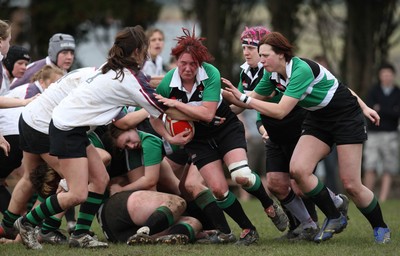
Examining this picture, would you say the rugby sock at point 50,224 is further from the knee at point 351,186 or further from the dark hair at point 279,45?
the knee at point 351,186

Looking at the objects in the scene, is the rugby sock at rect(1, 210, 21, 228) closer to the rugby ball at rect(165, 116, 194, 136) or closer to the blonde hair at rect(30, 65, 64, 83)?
the blonde hair at rect(30, 65, 64, 83)

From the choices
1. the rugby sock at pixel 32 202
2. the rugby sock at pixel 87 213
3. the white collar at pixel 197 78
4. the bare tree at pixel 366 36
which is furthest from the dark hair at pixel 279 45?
the bare tree at pixel 366 36

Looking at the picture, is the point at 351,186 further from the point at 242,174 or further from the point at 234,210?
the point at 234,210

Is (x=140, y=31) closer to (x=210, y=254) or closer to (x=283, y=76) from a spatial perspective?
(x=283, y=76)

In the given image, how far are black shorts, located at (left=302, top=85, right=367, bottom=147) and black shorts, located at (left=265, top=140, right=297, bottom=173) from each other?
0.57m

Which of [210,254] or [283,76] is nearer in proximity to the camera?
[210,254]

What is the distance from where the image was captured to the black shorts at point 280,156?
888 cm

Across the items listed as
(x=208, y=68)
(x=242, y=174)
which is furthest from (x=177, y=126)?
(x=242, y=174)

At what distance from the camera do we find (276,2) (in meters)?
17.8

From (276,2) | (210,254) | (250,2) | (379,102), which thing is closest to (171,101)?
(210,254)

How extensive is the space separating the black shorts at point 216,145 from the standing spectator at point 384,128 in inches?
255

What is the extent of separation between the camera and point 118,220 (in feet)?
27.7

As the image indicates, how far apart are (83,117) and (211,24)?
1114cm

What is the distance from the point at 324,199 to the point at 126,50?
207 cm
